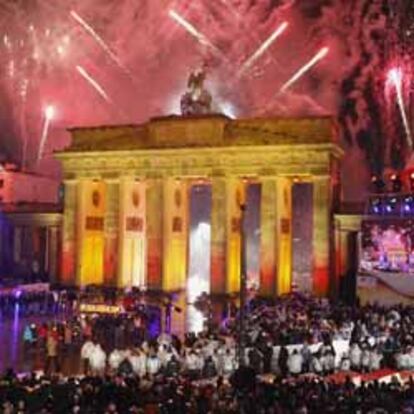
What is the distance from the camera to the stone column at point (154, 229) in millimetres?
60781

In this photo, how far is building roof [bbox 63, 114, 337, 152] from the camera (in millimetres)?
57188

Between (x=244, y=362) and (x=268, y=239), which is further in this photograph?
(x=268, y=239)

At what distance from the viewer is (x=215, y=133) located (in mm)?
58781

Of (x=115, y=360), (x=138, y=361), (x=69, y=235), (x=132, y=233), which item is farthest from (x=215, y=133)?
(x=138, y=361)

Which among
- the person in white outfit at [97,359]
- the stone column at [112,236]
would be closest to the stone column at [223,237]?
the stone column at [112,236]

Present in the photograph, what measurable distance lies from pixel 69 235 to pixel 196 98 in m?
15.3

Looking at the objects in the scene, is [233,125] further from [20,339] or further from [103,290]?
[20,339]

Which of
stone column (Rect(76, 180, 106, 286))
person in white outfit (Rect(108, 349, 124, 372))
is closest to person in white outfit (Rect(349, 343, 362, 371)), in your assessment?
person in white outfit (Rect(108, 349, 124, 372))

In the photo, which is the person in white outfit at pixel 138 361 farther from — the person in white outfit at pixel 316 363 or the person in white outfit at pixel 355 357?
the person in white outfit at pixel 355 357

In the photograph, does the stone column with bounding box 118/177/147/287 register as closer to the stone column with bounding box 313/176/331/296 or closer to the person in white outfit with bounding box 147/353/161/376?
the stone column with bounding box 313/176/331/296

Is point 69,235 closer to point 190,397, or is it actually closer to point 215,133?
point 215,133

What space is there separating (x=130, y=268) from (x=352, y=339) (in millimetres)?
34188

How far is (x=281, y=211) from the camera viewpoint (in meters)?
58.6

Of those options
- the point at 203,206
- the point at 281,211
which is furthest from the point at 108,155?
the point at 203,206
